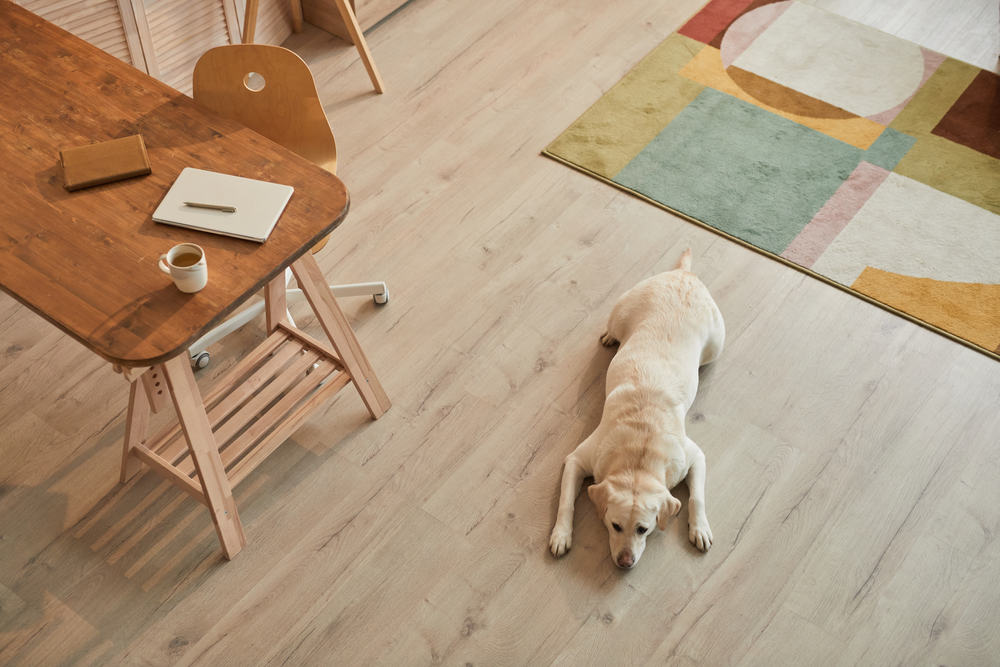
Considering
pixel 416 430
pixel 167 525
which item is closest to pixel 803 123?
pixel 416 430

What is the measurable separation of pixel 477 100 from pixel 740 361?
52.9 inches

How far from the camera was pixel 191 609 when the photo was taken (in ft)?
6.97

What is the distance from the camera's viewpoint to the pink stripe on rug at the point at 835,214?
9.49ft

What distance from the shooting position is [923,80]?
346cm

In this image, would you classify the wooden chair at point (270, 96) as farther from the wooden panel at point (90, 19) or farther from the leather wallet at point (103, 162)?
the wooden panel at point (90, 19)

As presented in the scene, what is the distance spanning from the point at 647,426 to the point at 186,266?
106cm

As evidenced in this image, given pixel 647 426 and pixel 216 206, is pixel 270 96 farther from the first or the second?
pixel 647 426

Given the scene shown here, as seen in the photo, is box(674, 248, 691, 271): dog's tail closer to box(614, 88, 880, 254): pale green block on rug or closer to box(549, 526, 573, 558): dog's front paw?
box(614, 88, 880, 254): pale green block on rug

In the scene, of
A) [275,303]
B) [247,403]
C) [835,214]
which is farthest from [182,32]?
[835,214]

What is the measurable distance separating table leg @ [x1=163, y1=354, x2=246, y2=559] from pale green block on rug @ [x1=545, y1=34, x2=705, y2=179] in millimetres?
1576

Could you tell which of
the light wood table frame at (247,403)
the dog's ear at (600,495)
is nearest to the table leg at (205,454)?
the light wood table frame at (247,403)

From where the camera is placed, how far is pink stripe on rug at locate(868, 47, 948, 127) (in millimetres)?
3309

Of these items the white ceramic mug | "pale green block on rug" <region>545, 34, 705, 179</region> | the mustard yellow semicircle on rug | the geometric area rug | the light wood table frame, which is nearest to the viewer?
the white ceramic mug

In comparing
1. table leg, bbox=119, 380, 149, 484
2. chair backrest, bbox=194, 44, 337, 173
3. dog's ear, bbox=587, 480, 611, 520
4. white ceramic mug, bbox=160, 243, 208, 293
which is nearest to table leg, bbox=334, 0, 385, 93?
chair backrest, bbox=194, 44, 337, 173
